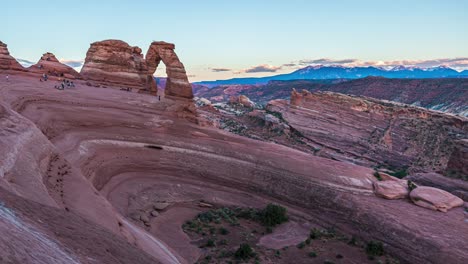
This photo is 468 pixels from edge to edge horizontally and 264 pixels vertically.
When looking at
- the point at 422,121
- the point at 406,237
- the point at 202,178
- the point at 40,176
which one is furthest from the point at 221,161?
the point at 422,121

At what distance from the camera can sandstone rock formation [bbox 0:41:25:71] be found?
33.5 metres

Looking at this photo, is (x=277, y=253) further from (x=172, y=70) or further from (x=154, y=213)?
(x=172, y=70)

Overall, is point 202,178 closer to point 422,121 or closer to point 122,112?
point 122,112

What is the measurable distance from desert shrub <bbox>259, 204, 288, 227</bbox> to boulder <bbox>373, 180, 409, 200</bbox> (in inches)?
249

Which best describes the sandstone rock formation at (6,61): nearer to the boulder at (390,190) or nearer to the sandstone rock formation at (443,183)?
the boulder at (390,190)

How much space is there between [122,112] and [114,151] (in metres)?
3.81

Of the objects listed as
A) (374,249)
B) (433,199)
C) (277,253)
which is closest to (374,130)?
(433,199)

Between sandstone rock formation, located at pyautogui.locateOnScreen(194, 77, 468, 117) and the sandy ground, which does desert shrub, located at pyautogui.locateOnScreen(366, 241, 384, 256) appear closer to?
the sandy ground

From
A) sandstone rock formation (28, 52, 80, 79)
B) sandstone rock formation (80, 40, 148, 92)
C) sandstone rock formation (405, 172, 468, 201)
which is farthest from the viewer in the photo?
sandstone rock formation (80, 40, 148, 92)

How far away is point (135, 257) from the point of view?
7812 millimetres

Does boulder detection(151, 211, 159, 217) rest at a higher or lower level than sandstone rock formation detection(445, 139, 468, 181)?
higher

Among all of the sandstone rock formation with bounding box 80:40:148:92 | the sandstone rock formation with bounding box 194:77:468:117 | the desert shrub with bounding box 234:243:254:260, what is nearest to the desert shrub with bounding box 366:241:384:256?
the desert shrub with bounding box 234:243:254:260

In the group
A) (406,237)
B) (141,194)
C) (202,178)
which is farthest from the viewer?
(202,178)

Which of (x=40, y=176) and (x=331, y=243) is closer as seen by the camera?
(x=40, y=176)
